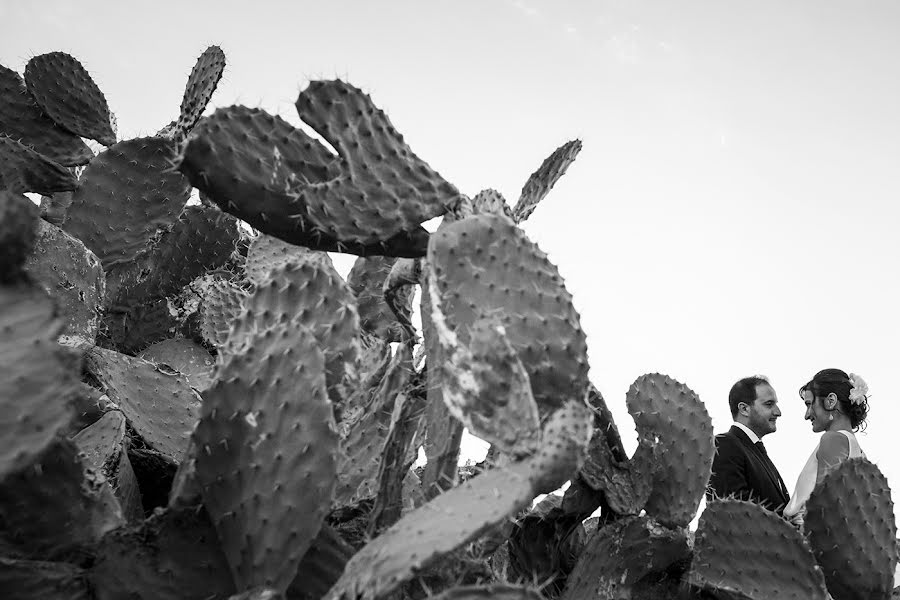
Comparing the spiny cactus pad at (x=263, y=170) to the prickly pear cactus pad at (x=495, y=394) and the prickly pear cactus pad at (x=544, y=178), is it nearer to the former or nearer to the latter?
the prickly pear cactus pad at (x=495, y=394)

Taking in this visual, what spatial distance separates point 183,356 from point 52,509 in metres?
1.70

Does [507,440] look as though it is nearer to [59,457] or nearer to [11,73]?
[59,457]

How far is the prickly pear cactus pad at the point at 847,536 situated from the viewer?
8.48 feet

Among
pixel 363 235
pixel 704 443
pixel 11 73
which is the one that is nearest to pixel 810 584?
pixel 704 443

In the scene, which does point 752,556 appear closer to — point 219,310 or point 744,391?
point 744,391

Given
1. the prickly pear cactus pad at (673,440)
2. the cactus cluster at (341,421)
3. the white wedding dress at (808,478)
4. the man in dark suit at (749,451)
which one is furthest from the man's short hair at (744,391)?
the prickly pear cactus pad at (673,440)

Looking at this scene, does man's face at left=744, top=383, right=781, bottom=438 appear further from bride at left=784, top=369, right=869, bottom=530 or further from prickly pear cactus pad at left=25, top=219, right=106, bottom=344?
prickly pear cactus pad at left=25, top=219, right=106, bottom=344

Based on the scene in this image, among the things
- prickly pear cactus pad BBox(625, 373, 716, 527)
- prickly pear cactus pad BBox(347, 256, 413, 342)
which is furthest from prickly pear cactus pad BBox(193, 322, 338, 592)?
prickly pear cactus pad BBox(347, 256, 413, 342)

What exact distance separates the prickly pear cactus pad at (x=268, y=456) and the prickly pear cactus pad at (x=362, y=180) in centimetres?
42

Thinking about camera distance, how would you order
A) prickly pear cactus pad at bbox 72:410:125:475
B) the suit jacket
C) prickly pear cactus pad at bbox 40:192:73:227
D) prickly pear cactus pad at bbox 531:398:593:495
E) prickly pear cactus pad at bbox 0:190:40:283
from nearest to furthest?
prickly pear cactus pad at bbox 0:190:40:283, prickly pear cactus pad at bbox 531:398:593:495, prickly pear cactus pad at bbox 72:410:125:475, the suit jacket, prickly pear cactus pad at bbox 40:192:73:227

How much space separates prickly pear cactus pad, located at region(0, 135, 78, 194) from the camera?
123 inches

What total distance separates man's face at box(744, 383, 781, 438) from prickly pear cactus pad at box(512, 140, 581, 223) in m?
1.49

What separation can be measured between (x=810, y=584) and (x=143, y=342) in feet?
7.72

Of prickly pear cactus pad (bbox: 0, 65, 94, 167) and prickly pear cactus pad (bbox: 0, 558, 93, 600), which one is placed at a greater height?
prickly pear cactus pad (bbox: 0, 65, 94, 167)
